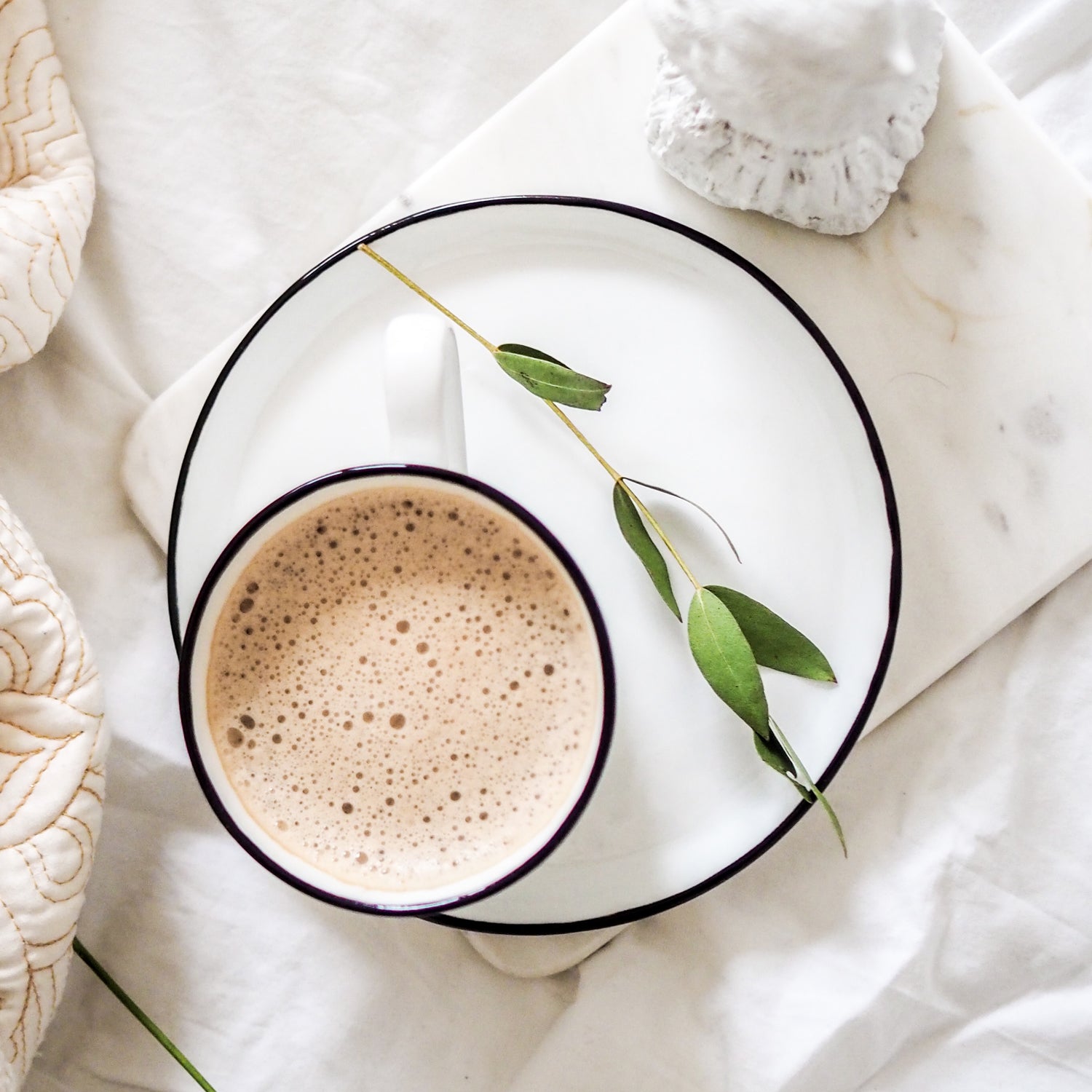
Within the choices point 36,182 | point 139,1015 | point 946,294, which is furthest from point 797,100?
point 139,1015

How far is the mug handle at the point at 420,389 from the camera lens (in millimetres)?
567

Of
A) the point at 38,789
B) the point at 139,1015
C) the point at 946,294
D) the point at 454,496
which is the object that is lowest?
the point at 139,1015

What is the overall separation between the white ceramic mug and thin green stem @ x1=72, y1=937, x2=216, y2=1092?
0.24 m

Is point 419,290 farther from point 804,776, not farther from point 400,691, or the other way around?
point 804,776

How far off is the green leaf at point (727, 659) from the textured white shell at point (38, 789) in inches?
15.8

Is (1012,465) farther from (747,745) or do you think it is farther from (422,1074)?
(422,1074)

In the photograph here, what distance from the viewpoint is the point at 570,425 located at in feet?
2.03

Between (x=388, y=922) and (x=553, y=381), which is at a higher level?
(x=553, y=381)

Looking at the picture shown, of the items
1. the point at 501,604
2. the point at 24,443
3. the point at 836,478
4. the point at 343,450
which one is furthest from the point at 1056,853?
the point at 24,443

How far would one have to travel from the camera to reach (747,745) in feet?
2.26

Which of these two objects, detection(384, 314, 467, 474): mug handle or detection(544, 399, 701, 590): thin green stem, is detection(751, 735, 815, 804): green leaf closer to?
detection(544, 399, 701, 590): thin green stem

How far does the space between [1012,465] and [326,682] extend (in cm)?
46

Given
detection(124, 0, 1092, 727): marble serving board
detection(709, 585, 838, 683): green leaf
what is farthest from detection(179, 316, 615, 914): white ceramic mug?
detection(124, 0, 1092, 727): marble serving board

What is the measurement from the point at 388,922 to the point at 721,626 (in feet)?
1.20
